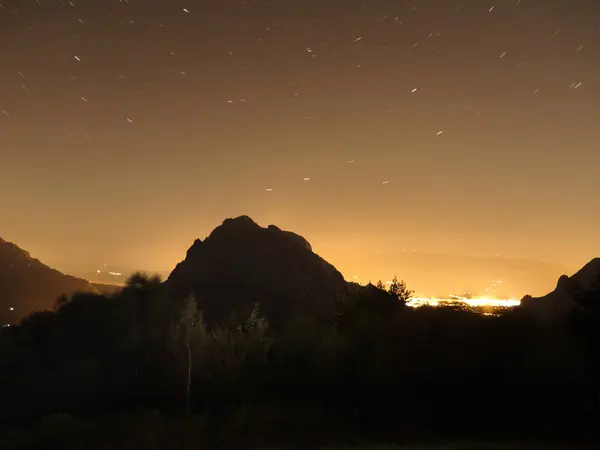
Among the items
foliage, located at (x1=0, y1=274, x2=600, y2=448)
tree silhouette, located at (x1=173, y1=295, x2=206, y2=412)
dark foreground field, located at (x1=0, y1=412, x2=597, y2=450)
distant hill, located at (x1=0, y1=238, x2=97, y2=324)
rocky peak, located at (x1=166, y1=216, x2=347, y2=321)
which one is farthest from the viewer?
distant hill, located at (x1=0, y1=238, x2=97, y2=324)

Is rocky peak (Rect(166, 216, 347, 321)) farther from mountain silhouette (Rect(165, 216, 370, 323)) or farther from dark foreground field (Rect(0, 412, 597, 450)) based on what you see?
dark foreground field (Rect(0, 412, 597, 450))

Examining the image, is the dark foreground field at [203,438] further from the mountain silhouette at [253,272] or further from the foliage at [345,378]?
the mountain silhouette at [253,272]

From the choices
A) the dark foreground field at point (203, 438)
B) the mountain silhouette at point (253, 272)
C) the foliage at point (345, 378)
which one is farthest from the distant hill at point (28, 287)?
the dark foreground field at point (203, 438)

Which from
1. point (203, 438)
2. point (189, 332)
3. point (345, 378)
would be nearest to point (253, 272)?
point (189, 332)

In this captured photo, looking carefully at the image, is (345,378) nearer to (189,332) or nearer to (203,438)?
(189,332)

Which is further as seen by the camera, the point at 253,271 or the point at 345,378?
the point at 253,271

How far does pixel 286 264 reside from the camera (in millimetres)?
129750

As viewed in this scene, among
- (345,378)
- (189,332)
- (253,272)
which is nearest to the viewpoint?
(345,378)

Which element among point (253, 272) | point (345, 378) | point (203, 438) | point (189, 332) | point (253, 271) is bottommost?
point (203, 438)

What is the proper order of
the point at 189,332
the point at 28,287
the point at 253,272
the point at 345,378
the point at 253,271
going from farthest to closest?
the point at 28,287, the point at 253,271, the point at 253,272, the point at 189,332, the point at 345,378

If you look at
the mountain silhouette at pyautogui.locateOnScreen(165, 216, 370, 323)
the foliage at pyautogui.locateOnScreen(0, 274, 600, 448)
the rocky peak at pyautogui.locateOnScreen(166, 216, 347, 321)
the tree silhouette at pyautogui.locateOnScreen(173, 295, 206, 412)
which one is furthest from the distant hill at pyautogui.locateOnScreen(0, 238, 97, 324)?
the tree silhouette at pyautogui.locateOnScreen(173, 295, 206, 412)

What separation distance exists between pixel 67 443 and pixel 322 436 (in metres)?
9.58

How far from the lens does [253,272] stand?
407ft

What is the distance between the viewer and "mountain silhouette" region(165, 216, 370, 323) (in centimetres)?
10631
